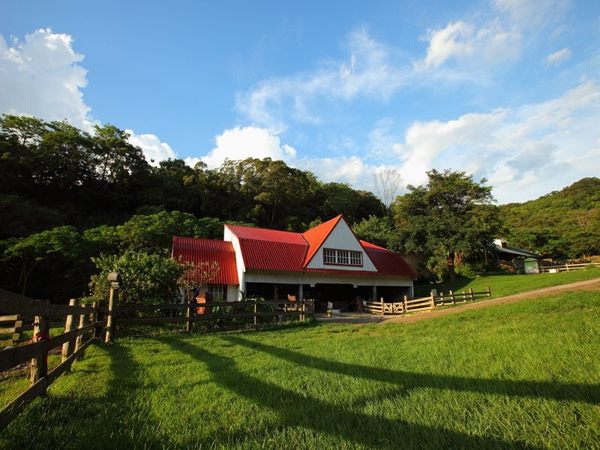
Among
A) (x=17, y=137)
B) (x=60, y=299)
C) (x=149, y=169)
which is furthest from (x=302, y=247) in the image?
(x=17, y=137)

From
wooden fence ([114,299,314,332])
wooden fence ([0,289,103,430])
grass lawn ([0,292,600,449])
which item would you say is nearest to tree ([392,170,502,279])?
wooden fence ([114,299,314,332])

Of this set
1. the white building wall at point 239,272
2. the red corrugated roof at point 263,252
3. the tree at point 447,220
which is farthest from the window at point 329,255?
the tree at point 447,220

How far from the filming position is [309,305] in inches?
713

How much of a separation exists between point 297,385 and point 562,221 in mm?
79473

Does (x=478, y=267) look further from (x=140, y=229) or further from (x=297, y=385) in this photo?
(x=297, y=385)

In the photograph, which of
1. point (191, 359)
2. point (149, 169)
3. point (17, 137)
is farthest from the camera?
point (149, 169)

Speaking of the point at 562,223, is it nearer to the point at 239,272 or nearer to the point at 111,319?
the point at 239,272

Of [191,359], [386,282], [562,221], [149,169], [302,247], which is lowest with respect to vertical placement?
[191,359]

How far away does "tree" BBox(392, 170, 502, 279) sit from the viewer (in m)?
35.7

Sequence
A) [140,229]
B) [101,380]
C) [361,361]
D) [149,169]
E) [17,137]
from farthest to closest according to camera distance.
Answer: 1. [149,169]
2. [17,137]
3. [140,229]
4. [361,361]
5. [101,380]

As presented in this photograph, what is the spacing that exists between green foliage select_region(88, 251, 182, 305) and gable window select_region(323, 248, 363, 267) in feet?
45.0

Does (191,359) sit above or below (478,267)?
below

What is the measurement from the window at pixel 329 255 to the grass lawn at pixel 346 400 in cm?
2007

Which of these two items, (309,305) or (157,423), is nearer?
(157,423)
